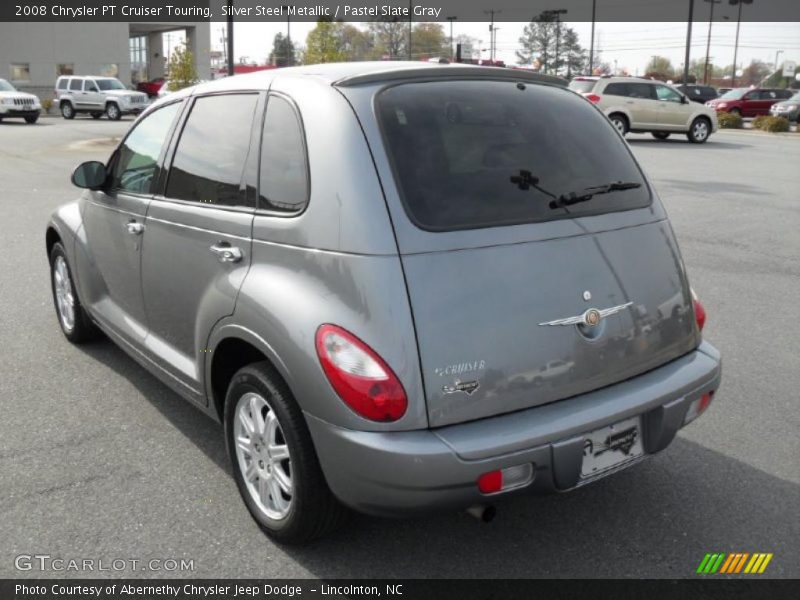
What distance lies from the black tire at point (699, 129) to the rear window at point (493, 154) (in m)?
22.0

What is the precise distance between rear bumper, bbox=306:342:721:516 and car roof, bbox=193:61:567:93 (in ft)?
4.31

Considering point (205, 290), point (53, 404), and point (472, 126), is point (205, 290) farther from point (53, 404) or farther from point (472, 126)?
point (53, 404)

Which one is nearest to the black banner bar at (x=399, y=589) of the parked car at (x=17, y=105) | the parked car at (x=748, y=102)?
the parked car at (x=17, y=105)

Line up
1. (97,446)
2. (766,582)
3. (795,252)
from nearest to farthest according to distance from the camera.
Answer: (766,582) < (97,446) < (795,252)

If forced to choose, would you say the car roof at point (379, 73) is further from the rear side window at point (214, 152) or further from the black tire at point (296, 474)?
the black tire at point (296, 474)

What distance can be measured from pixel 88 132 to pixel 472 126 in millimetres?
27876

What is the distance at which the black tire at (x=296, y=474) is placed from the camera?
9.36 ft

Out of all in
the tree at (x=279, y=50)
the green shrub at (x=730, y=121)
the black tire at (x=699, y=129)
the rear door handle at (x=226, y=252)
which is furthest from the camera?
the tree at (x=279, y=50)

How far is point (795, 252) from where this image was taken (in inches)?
336

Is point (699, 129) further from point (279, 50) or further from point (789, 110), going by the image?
point (279, 50)

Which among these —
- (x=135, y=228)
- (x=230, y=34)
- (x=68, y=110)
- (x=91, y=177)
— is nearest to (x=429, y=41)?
(x=68, y=110)

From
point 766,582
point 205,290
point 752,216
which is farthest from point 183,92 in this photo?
point 752,216

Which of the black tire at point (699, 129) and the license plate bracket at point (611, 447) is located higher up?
the black tire at point (699, 129)

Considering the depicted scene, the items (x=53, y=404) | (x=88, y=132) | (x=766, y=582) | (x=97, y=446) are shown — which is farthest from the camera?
(x=88, y=132)
